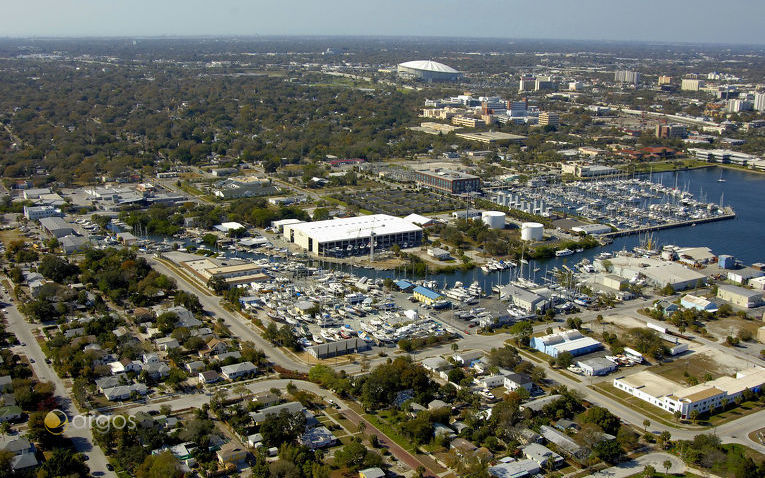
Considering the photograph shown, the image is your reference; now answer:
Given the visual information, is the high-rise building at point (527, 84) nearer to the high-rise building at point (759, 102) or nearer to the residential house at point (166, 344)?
the high-rise building at point (759, 102)

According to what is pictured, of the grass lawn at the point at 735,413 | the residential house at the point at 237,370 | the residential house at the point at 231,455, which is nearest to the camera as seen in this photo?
the residential house at the point at 231,455

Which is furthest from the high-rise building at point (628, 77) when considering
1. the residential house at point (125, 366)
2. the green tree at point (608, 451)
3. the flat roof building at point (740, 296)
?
the residential house at point (125, 366)

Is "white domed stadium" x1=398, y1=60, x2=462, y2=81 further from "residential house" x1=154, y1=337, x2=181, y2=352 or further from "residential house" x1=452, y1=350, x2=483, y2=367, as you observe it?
"residential house" x1=154, y1=337, x2=181, y2=352

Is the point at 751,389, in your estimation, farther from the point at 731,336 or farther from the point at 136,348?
the point at 136,348

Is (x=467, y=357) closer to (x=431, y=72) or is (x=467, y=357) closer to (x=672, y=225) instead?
(x=672, y=225)

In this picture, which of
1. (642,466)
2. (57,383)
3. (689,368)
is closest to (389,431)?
(642,466)

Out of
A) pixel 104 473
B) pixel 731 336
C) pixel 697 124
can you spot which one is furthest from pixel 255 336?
pixel 697 124

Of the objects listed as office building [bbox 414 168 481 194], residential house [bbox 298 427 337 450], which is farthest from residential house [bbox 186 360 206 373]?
office building [bbox 414 168 481 194]
